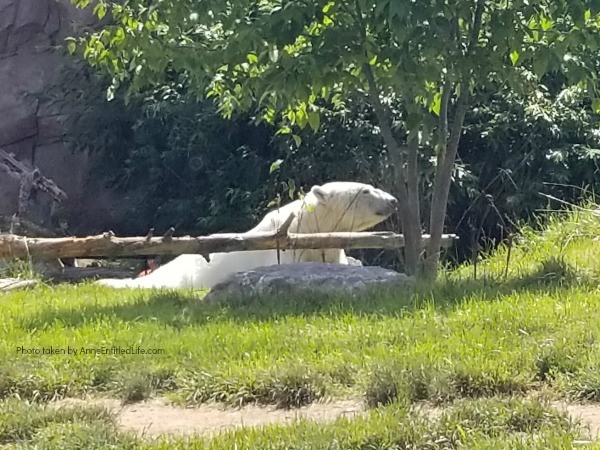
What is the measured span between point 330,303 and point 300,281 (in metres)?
0.85

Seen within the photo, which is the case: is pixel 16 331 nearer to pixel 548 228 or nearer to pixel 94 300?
pixel 94 300

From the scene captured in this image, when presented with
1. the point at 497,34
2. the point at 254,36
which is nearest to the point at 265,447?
the point at 254,36

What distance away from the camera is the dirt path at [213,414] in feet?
13.3

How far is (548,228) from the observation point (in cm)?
926

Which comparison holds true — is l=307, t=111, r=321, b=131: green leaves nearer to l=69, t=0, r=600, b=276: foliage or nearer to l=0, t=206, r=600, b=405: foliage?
l=69, t=0, r=600, b=276: foliage

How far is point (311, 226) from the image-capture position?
386 inches

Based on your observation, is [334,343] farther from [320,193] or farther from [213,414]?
[320,193]

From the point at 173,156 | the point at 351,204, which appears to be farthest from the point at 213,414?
the point at 173,156

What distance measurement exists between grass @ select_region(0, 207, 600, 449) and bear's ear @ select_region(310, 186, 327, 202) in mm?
3186

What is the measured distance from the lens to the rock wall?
17516 millimetres

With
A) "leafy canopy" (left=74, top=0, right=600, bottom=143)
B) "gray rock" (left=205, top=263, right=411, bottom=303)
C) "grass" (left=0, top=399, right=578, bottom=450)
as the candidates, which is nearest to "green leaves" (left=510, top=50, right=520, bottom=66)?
"leafy canopy" (left=74, top=0, right=600, bottom=143)

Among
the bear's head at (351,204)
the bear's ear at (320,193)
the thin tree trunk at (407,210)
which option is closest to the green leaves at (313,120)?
the thin tree trunk at (407,210)

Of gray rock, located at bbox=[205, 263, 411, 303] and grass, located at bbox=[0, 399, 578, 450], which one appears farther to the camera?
gray rock, located at bbox=[205, 263, 411, 303]

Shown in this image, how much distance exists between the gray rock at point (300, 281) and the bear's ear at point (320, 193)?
247 centimetres
